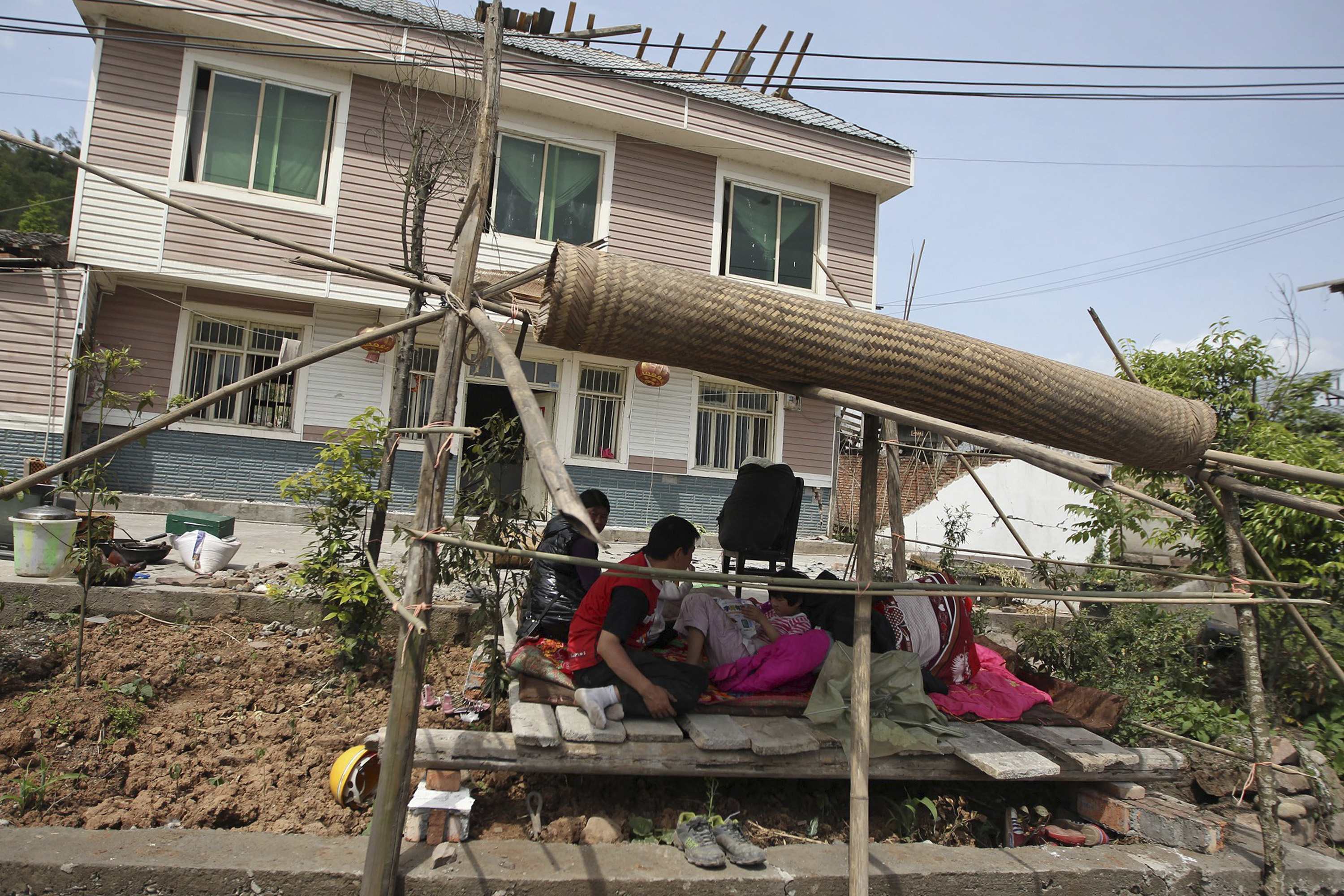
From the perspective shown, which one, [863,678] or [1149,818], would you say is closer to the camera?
[863,678]

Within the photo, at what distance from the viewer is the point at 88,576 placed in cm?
Answer: 462

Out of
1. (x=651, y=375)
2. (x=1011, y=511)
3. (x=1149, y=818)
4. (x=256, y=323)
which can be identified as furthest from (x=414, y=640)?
(x=1011, y=511)

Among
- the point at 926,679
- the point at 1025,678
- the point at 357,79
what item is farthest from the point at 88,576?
the point at 357,79

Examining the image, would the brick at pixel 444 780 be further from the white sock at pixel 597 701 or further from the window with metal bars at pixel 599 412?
the window with metal bars at pixel 599 412

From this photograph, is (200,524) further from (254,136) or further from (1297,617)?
(1297,617)

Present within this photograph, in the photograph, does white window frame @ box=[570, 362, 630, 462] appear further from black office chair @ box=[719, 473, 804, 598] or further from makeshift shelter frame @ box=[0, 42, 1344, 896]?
makeshift shelter frame @ box=[0, 42, 1344, 896]

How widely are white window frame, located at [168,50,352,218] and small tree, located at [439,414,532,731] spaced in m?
8.01

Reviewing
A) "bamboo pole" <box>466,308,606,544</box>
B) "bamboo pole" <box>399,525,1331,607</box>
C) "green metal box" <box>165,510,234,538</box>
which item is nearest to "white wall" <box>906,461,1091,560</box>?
"bamboo pole" <box>399,525,1331,607</box>

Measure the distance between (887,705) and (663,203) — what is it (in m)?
10.3

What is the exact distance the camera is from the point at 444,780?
3.43 meters

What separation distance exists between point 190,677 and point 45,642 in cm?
115

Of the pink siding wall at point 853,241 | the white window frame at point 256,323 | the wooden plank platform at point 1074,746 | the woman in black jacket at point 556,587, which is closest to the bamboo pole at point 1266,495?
the wooden plank platform at point 1074,746

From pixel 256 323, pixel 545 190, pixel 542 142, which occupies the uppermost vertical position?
pixel 542 142

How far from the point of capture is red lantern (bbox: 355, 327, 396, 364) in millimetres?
10125
